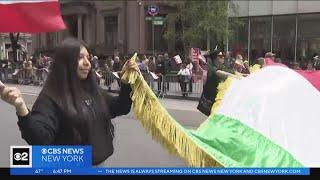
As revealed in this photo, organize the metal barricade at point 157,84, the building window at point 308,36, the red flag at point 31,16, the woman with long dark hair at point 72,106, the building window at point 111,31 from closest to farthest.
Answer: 1. the woman with long dark hair at point 72,106
2. the red flag at point 31,16
3. the metal barricade at point 157,84
4. the building window at point 308,36
5. the building window at point 111,31

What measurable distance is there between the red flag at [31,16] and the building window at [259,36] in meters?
27.1

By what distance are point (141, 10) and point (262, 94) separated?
37.0m

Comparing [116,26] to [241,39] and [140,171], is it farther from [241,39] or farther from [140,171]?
[140,171]

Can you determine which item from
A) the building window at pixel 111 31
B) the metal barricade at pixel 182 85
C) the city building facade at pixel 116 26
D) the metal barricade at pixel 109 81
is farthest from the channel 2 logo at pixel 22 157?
the building window at pixel 111 31

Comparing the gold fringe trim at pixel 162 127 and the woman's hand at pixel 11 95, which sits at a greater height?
the woman's hand at pixel 11 95

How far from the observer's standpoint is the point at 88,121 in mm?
3416

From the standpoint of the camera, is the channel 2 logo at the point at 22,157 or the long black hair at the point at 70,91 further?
the long black hair at the point at 70,91

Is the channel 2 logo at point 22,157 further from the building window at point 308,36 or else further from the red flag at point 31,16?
the building window at point 308,36

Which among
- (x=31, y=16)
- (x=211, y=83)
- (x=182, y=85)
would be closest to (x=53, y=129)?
(x=31, y=16)

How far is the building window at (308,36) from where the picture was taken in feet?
92.2

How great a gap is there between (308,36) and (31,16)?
26.0m

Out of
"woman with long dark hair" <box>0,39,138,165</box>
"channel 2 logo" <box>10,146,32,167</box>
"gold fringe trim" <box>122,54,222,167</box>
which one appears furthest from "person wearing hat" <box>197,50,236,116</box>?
"channel 2 logo" <box>10,146,32,167</box>

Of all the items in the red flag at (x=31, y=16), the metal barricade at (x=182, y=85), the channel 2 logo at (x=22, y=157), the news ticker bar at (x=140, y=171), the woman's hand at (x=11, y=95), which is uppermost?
the red flag at (x=31, y=16)

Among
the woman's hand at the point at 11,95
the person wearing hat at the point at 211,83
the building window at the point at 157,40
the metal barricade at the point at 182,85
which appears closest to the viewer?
the woman's hand at the point at 11,95
